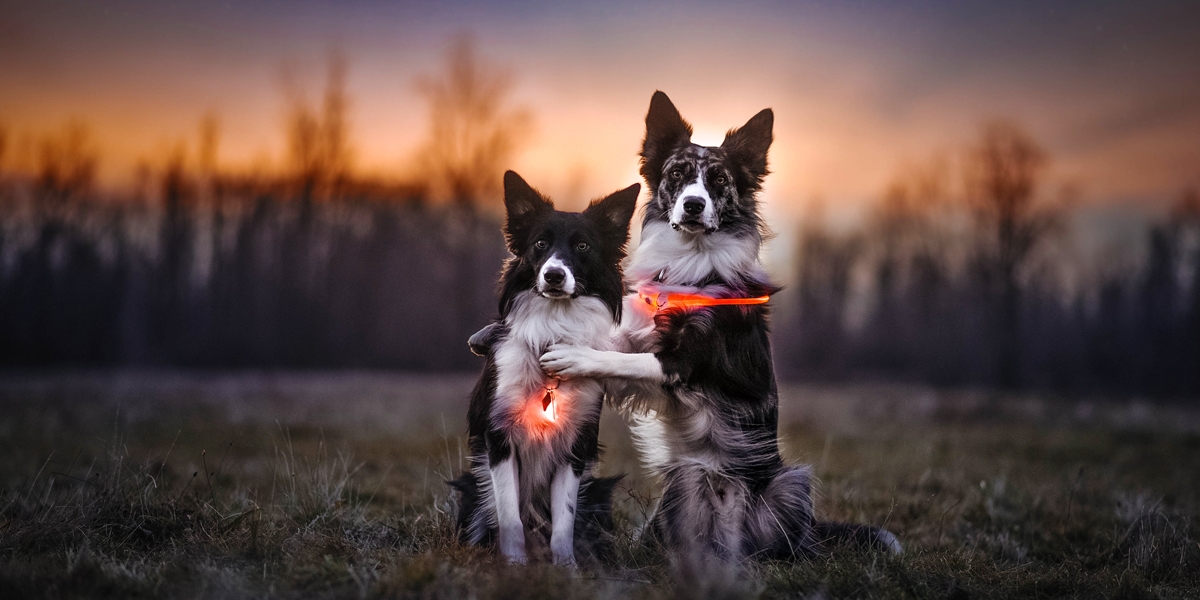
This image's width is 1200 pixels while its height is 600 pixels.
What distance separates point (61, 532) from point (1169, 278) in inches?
1709

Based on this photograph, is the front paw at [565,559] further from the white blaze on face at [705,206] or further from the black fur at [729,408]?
the white blaze on face at [705,206]

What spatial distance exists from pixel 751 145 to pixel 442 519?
126 inches

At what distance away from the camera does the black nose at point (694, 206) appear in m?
4.45

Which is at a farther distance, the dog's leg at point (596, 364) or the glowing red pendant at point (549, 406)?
the glowing red pendant at point (549, 406)

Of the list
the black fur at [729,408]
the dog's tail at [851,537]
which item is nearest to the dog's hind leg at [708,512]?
the black fur at [729,408]

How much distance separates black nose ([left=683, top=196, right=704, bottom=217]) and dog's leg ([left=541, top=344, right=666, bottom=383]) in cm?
95

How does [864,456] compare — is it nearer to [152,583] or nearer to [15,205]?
[152,583]

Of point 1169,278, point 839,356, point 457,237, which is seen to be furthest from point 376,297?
point 1169,278

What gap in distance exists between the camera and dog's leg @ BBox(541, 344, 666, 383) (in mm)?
3977

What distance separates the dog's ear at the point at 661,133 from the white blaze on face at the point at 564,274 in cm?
116

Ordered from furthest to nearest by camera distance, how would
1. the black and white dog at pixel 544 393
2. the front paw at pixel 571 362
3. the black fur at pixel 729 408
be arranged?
the black fur at pixel 729 408, the black and white dog at pixel 544 393, the front paw at pixel 571 362

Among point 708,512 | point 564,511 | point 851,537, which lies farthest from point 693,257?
point 851,537

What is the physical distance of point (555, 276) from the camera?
402 cm

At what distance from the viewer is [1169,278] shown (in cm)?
3538
